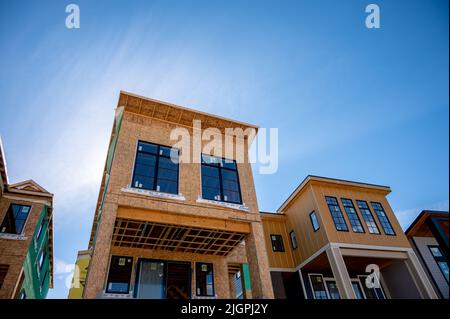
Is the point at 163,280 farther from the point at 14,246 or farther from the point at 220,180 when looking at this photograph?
the point at 14,246

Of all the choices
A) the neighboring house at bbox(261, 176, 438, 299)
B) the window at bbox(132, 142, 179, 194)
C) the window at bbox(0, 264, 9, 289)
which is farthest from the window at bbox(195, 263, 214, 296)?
the window at bbox(0, 264, 9, 289)

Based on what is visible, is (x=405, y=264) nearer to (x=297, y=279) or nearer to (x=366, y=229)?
(x=366, y=229)

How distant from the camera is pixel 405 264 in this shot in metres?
16.5

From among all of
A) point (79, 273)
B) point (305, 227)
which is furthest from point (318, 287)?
point (79, 273)

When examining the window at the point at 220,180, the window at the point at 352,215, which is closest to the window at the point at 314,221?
the window at the point at 352,215

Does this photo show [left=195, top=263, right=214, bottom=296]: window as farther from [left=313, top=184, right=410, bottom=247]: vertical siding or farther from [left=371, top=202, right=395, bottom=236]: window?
[left=371, top=202, right=395, bottom=236]: window

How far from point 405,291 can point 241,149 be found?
12.6 m

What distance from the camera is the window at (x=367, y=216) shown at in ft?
55.5

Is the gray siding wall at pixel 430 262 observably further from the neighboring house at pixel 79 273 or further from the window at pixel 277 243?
the neighboring house at pixel 79 273

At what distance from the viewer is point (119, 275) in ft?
39.8

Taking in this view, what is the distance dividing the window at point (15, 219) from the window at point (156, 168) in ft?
32.1

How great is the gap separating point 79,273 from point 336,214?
20.3m
